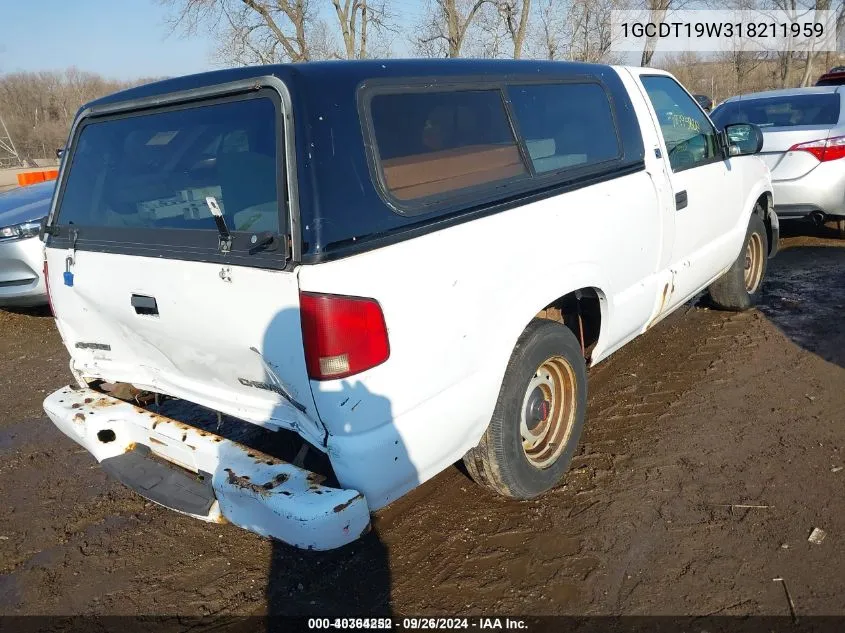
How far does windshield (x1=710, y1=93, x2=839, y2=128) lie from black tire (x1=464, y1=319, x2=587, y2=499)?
18.2 ft

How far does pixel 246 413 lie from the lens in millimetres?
2609

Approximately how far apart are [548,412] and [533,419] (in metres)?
0.16

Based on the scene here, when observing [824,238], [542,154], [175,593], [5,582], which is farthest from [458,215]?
[824,238]

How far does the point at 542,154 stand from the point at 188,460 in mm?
2105

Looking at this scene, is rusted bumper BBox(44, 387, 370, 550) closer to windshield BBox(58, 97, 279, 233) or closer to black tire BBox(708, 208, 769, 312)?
windshield BBox(58, 97, 279, 233)

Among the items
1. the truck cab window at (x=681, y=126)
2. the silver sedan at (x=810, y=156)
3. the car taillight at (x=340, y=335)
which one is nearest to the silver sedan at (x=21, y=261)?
the car taillight at (x=340, y=335)

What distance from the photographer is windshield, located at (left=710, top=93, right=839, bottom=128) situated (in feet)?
23.4

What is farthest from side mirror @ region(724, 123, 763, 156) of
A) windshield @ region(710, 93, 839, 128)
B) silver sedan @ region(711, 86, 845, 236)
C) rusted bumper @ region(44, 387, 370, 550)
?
rusted bumper @ region(44, 387, 370, 550)

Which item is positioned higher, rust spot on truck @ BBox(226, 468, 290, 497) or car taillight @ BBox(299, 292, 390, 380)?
car taillight @ BBox(299, 292, 390, 380)

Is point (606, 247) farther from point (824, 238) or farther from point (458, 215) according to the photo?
point (824, 238)

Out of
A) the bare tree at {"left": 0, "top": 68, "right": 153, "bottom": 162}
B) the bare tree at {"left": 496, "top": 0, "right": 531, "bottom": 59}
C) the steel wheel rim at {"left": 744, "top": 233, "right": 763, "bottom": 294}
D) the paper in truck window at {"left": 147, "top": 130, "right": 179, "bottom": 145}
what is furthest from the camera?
the bare tree at {"left": 0, "top": 68, "right": 153, "bottom": 162}

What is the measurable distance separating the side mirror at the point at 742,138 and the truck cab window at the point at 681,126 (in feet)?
0.63

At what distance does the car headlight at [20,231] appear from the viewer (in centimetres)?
621

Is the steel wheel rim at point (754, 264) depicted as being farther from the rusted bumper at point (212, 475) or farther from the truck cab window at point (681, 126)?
the rusted bumper at point (212, 475)
